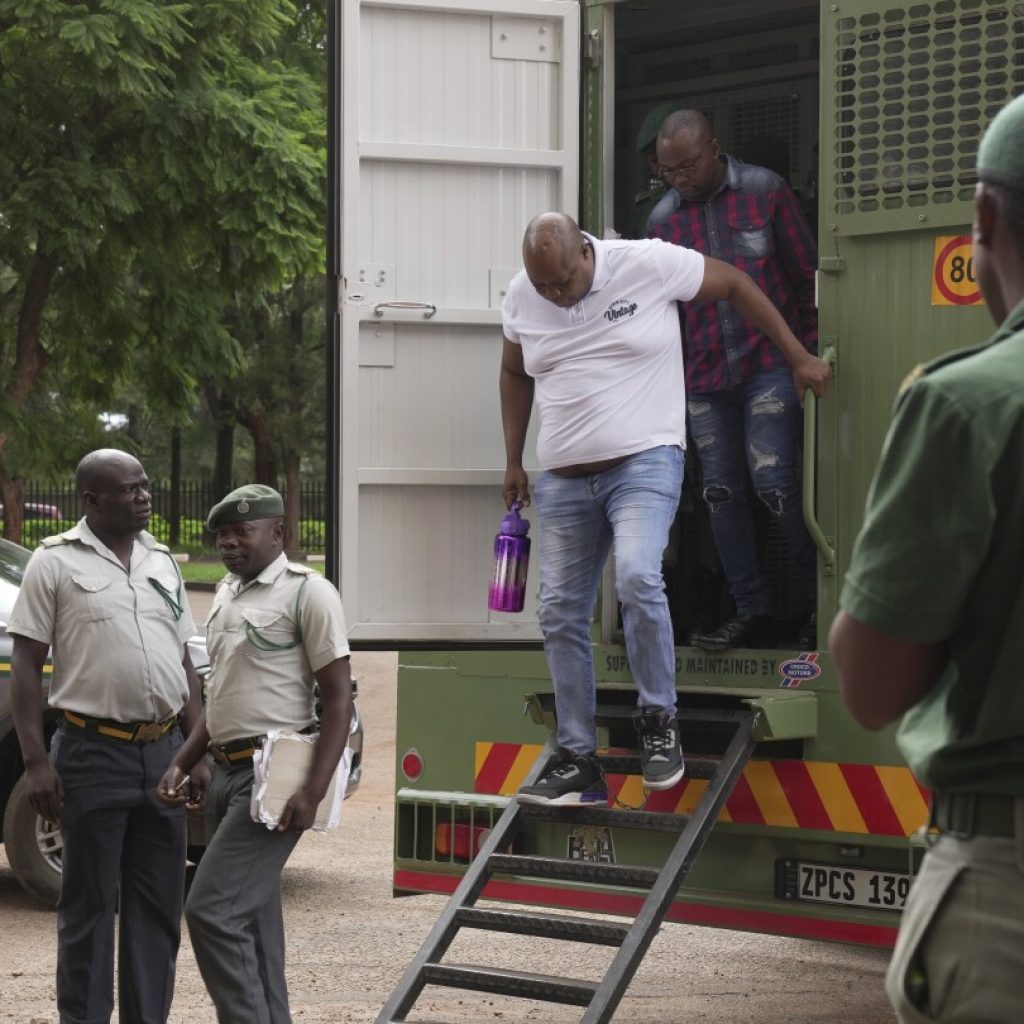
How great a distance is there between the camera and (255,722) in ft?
16.5

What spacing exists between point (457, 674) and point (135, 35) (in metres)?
12.0

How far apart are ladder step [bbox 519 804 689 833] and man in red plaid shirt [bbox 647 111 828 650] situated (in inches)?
27.6

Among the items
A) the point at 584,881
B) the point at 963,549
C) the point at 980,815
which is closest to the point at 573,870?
the point at 584,881

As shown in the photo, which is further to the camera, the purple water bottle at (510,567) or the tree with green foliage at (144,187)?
the tree with green foliage at (144,187)

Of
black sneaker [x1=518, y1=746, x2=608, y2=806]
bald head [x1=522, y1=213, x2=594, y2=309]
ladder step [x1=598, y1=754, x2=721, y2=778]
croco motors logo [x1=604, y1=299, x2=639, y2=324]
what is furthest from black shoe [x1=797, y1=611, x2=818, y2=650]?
bald head [x1=522, y1=213, x2=594, y2=309]

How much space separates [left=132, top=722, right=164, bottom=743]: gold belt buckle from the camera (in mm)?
5449

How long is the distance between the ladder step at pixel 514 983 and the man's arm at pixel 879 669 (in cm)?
293

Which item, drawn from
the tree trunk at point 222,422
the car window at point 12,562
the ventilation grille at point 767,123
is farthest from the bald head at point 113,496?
the tree trunk at point 222,422

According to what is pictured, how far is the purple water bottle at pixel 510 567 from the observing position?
6.15 meters

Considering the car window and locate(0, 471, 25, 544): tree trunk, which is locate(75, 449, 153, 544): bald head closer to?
the car window

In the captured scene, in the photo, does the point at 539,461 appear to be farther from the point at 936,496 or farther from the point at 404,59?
the point at 936,496

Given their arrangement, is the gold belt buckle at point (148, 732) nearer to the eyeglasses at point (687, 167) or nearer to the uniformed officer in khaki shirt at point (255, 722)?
the uniformed officer in khaki shirt at point (255, 722)

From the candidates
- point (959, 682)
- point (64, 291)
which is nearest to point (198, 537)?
point (64, 291)

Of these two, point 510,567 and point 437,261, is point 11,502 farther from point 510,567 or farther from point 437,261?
point 510,567
